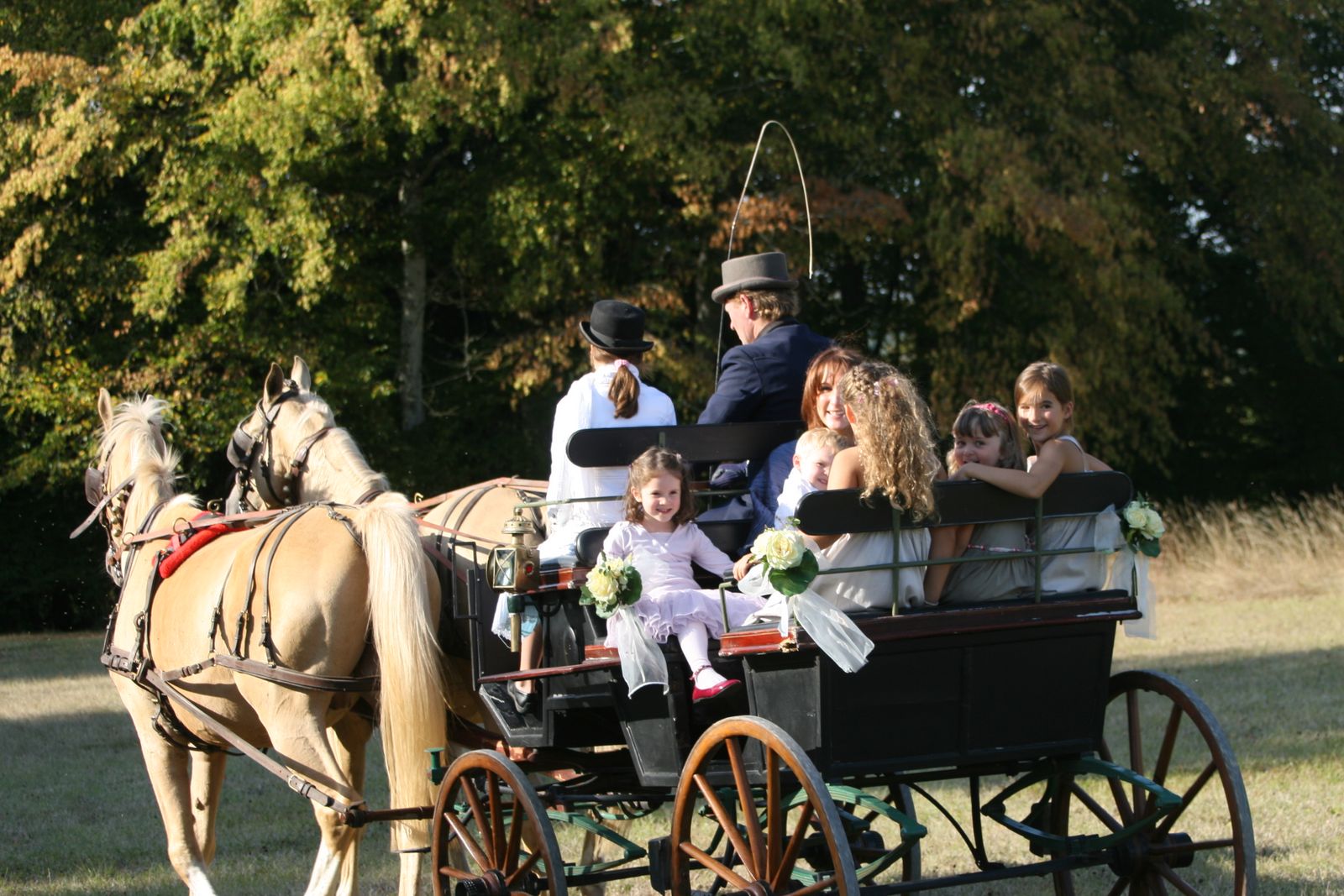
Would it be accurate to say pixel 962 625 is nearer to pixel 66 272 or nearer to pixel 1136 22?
pixel 66 272

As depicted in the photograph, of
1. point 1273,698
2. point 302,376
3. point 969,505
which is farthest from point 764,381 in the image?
point 1273,698

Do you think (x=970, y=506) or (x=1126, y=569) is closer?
(x=970, y=506)

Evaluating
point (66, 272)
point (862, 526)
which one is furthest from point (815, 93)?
point (862, 526)

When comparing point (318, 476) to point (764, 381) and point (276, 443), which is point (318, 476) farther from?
point (764, 381)

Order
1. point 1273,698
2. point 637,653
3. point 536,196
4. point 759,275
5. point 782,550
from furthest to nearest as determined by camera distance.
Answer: point 536,196 < point 1273,698 < point 759,275 < point 637,653 < point 782,550

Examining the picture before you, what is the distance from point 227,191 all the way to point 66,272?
2.56 metres

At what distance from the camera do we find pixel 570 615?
179 inches

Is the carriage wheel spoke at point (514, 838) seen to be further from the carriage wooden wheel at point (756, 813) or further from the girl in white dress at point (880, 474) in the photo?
the girl in white dress at point (880, 474)

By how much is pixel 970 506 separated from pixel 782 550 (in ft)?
2.16

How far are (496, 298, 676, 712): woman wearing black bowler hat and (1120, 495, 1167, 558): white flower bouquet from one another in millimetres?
1493

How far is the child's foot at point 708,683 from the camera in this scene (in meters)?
4.01

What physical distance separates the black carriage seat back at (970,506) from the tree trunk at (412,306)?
47.2 feet

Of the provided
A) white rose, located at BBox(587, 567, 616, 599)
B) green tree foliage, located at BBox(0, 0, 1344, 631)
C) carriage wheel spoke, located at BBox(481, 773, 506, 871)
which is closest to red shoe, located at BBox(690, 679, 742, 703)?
white rose, located at BBox(587, 567, 616, 599)

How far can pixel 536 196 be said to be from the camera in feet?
54.7
